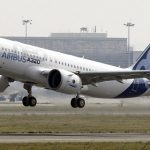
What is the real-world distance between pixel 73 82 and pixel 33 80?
10.4 feet

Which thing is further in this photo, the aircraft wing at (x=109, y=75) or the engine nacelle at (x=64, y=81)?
the aircraft wing at (x=109, y=75)

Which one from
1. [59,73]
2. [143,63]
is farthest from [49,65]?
[143,63]

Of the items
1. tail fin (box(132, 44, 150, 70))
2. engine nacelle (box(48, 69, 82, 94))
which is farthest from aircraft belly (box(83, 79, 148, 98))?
engine nacelle (box(48, 69, 82, 94))

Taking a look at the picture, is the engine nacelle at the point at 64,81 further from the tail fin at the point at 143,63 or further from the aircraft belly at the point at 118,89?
the tail fin at the point at 143,63

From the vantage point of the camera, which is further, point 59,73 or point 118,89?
point 118,89

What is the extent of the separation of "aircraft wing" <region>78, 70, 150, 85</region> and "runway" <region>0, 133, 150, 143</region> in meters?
Answer: 12.8

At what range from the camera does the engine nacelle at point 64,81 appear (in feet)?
184

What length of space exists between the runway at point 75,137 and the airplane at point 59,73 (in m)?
10.5

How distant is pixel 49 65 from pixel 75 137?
15303 mm

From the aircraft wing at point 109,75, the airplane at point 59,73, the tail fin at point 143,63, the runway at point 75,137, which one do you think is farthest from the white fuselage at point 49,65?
the runway at point 75,137

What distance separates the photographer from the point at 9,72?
178ft

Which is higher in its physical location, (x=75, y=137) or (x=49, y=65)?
(x=49, y=65)

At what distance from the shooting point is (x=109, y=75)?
59031 millimetres

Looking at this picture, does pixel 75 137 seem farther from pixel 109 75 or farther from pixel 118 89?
pixel 118 89
